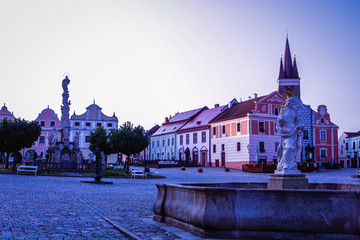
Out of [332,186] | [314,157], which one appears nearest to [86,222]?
[332,186]

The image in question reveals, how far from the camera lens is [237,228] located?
6277mm

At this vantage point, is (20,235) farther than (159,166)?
No

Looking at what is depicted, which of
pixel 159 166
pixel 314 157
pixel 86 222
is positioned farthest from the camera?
pixel 314 157

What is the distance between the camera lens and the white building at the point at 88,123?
80375mm

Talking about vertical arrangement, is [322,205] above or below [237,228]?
above

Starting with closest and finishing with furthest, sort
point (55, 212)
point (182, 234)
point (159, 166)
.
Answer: point (182, 234) < point (55, 212) < point (159, 166)

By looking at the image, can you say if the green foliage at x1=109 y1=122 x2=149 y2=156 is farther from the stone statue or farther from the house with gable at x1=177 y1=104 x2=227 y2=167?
the stone statue

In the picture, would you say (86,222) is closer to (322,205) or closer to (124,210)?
(124,210)

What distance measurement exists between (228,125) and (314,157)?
1592cm

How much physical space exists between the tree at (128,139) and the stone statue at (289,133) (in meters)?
26.2

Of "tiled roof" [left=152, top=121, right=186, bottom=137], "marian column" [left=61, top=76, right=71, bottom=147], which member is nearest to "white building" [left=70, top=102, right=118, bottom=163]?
"tiled roof" [left=152, top=121, right=186, bottom=137]

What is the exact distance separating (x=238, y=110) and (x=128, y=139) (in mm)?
26175

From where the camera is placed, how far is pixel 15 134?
35.3 metres

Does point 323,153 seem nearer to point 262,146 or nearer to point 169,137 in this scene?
point 262,146
